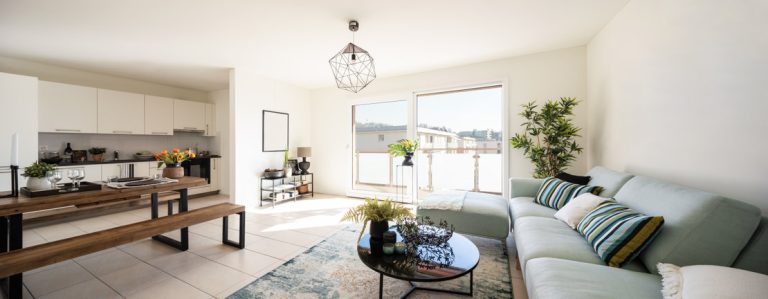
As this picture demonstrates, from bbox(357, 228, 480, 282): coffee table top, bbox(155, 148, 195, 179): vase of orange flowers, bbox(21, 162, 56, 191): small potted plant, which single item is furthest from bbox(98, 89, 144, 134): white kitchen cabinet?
bbox(357, 228, 480, 282): coffee table top

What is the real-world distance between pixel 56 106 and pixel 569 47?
757cm

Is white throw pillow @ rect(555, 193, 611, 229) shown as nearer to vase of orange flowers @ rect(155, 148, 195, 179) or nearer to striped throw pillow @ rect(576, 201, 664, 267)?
striped throw pillow @ rect(576, 201, 664, 267)

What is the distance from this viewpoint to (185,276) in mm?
2182

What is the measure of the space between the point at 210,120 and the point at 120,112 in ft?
4.94

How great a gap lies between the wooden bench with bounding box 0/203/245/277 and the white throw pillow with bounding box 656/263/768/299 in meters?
3.13

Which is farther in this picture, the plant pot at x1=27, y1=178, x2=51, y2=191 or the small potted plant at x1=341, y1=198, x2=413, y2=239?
the plant pot at x1=27, y1=178, x2=51, y2=191

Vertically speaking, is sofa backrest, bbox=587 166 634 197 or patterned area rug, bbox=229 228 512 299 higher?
sofa backrest, bbox=587 166 634 197

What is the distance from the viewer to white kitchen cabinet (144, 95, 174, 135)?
4.93 metres

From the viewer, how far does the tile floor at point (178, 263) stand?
199 centimetres

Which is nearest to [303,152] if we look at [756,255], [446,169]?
[446,169]

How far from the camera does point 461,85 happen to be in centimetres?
428

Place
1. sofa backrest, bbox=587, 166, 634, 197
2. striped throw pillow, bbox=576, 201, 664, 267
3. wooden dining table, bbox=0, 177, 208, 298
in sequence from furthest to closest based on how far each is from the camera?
sofa backrest, bbox=587, 166, 634, 197, wooden dining table, bbox=0, 177, 208, 298, striped throw pillow, bbox=576, 201, 664, 267

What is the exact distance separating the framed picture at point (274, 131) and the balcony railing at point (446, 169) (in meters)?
1.86

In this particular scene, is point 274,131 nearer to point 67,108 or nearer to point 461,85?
point 67,108
